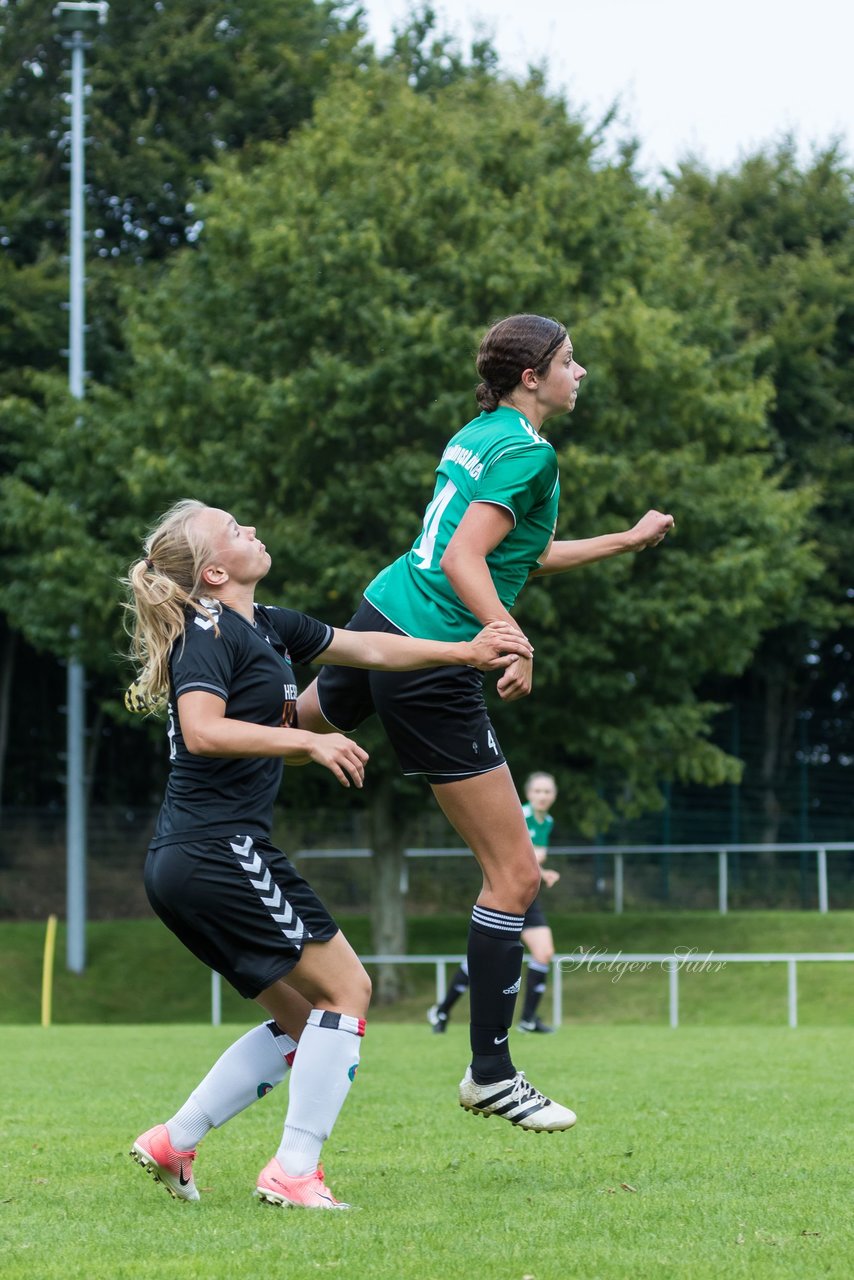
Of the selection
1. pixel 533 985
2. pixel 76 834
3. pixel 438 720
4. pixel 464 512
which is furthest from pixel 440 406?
pixel 438 720

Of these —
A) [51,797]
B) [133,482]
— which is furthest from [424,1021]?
[51,797]

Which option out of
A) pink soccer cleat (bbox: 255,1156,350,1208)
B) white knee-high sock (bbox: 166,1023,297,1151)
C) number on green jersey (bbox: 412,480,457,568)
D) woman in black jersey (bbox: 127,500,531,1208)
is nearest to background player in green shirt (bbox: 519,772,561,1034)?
number on green jersey (bbox: 412,480,457,568)

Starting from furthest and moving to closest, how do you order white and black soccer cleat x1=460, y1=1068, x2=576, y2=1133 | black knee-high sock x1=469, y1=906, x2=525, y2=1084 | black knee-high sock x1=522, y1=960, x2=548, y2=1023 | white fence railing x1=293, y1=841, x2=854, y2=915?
white fence railing x1=293, y1=841, x2=854, y2=915
black knee-high sock x1=522, y1=960, x2=548, y2=1023
black knee-high sock x1=469, y1=906, x2=525, y2=1084
white and black soccer cleat x1=460, y1=1068, x2=576, y2=1133

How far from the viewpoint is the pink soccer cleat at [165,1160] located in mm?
5082

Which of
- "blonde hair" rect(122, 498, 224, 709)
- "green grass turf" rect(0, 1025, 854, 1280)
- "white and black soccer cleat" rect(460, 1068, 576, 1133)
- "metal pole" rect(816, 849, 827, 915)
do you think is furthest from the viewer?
"metal pole" rect(816, 849, 827, 915)

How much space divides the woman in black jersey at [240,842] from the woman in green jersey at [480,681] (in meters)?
0.32

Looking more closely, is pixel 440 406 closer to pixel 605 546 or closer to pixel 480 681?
pixel 605 546

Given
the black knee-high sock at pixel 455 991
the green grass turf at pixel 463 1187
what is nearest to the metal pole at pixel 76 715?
the black knee-high sock at pixel 455 991

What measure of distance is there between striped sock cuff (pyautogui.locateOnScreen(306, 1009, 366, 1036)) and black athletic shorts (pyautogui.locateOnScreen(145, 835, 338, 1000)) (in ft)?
0.63

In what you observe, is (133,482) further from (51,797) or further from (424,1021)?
(51,797)

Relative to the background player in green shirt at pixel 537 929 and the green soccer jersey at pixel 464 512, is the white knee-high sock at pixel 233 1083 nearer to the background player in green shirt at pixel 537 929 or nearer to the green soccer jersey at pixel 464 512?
the green soccer jersey at pixel 464 512

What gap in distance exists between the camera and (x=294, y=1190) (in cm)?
493

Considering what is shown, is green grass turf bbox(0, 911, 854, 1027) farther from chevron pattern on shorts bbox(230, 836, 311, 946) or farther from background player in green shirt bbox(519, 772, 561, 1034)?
→ chevron pattern on shorts bbox(230, 836, 311, 946)

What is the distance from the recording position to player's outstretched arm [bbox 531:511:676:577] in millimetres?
6066
